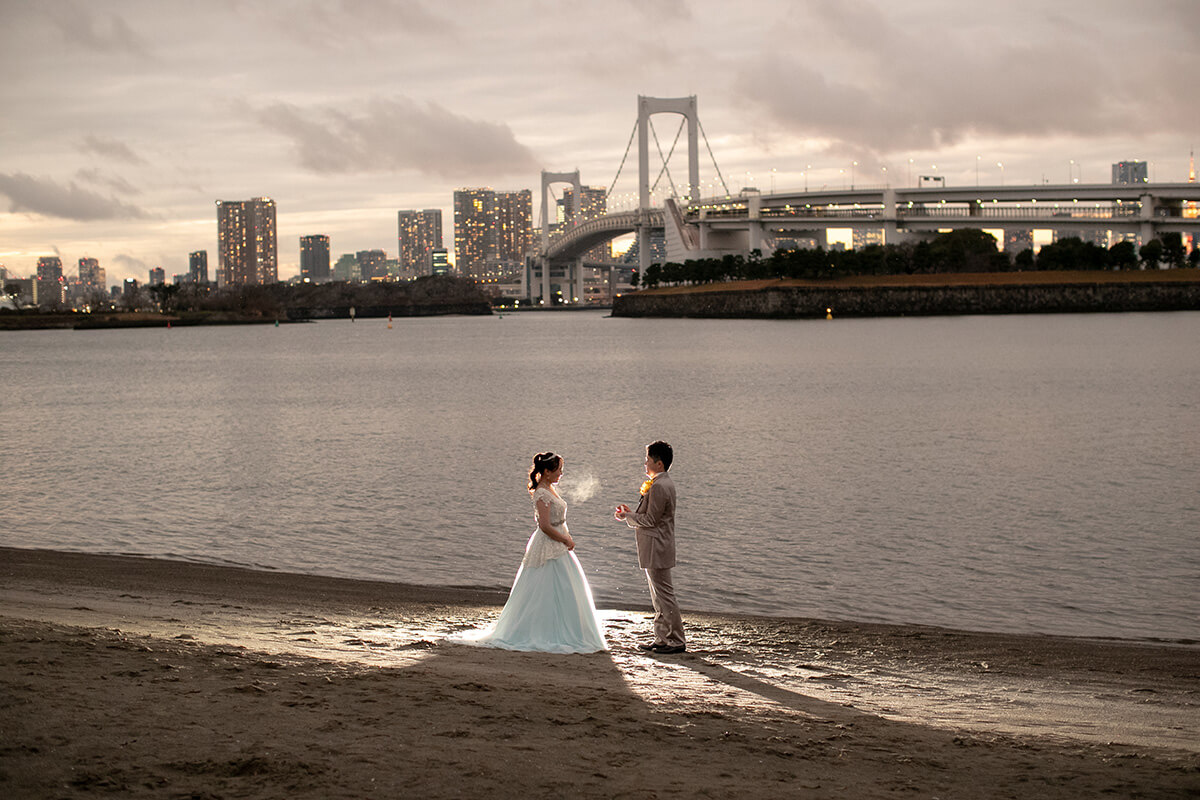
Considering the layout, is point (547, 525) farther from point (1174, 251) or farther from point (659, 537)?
point (1174, 251)

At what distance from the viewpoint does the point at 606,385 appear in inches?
1245

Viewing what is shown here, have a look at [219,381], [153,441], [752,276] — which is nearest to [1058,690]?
[153,441]

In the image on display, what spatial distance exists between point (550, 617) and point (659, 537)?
672mm

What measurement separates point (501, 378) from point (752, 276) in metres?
47.2

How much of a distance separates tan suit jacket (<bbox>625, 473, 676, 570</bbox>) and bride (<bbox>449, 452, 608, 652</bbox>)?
331mm

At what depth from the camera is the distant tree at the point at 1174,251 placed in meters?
78.2

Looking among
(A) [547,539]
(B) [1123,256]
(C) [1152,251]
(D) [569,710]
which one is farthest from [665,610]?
(C) [1152,251]

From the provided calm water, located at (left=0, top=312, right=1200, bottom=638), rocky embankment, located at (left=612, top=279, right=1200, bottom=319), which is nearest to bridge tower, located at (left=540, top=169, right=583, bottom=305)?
rocky embankment, located at (left=612, top=279, right=1200, bottom=319)

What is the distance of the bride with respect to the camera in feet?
18.8

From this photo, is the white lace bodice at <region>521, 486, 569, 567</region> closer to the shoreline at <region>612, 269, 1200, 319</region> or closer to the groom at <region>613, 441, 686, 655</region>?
the groom at <region>613, 441, 686, 655</region>

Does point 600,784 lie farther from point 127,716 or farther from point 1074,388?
point 1074,388

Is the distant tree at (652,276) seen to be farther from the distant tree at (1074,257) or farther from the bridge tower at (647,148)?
the distant tree at (1074,257)

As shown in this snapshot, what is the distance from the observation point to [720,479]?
47.3 ft

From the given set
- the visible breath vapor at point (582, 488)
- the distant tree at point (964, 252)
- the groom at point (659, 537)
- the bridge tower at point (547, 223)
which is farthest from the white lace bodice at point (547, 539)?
the bridge tower at point (547, 223)
